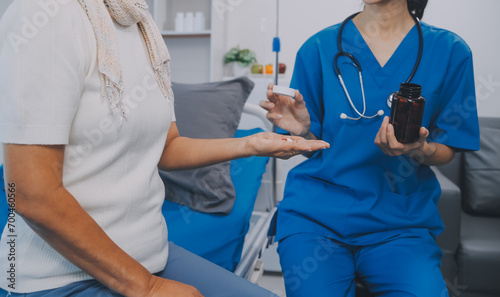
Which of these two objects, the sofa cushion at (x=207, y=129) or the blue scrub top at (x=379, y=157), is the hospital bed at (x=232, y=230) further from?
the blue scrub top at (x=379, y=157)

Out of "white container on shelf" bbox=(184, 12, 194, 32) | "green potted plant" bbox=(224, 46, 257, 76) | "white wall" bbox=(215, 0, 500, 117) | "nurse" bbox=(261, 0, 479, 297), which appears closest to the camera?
"nurse" bbox=(261, 0, 479, 297)

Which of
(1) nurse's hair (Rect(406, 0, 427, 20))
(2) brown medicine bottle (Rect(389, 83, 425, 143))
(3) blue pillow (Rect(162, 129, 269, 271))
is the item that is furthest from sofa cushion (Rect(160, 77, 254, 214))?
(1) nurse's hair (Rect(406, 0, 427, 20))

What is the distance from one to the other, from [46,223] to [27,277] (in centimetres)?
14

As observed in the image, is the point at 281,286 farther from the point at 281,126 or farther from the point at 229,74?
the point at 229,74

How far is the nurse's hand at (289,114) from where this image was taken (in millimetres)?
1022

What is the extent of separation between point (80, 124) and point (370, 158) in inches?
28.7

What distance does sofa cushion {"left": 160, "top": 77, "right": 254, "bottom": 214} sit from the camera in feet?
4.56

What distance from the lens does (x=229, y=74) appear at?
2.73 metres

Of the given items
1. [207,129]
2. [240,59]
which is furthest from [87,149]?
[240,59]

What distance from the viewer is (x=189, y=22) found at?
2.63m

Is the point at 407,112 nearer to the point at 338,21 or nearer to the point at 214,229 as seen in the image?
the point at 214,229

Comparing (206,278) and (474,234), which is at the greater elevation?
(206,278)

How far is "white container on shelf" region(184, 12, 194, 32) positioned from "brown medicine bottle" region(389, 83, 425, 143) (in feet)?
6.69

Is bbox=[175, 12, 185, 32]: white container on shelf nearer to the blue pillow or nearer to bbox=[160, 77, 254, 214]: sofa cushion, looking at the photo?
bbox=[160, 77, 254, 214]: sofa cushion
